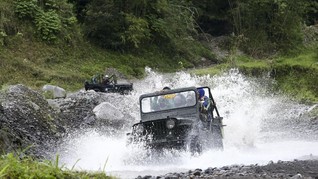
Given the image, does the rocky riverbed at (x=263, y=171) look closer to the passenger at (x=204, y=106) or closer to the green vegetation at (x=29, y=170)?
the green vegetation at (x=29, y=170)

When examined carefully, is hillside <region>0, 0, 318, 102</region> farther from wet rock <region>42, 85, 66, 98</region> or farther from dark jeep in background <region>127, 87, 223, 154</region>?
dark jeep in background <region>127, 87, 223, 154</region>

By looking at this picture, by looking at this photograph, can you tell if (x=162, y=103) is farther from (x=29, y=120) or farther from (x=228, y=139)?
(x=29, y=120)

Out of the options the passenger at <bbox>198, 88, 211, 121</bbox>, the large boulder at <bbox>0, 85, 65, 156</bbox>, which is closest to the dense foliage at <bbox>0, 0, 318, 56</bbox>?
the large boulder at <bbox>0, 85, 65, 156</bbox>

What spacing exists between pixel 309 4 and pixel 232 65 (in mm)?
16011

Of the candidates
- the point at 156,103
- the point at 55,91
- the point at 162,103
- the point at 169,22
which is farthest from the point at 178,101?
the point at 169,22

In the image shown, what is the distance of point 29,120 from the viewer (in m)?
15.5

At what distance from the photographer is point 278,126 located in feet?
75.2

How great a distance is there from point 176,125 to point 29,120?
5.37 meters

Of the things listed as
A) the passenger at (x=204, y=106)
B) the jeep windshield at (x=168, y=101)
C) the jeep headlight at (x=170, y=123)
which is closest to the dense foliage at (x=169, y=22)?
the jeep windshield at (x=168, y=101)

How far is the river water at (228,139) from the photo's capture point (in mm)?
11930

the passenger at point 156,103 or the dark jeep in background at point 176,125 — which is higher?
the passenger at point 156,103

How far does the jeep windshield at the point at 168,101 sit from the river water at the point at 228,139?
49.1 inches

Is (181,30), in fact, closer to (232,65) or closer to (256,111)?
(232,65)

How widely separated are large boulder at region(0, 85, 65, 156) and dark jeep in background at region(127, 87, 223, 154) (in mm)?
2893
